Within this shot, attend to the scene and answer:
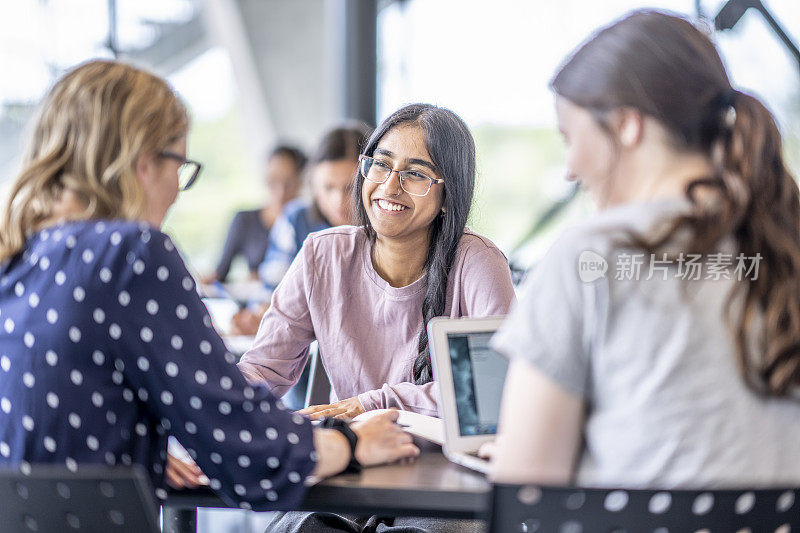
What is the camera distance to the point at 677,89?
1.14 metres

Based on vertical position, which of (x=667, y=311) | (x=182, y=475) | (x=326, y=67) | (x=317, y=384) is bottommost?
(x=317, y=384)

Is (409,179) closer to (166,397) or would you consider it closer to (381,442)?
(381,442)

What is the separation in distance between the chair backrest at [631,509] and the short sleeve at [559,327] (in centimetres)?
13

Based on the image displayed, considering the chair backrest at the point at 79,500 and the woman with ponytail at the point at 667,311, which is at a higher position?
the woman with ponytail at the point at 667,311

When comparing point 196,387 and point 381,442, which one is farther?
point 381,442

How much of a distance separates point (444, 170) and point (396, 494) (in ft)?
2.92

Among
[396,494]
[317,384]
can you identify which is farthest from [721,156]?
[317,384]

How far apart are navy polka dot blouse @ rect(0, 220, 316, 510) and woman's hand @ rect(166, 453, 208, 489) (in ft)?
0.31

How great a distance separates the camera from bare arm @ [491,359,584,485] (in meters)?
1.09

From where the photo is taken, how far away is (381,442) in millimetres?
1477
